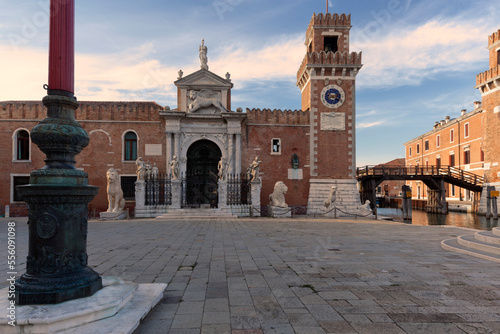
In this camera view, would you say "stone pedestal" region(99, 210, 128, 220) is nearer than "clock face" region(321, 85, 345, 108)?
Yes

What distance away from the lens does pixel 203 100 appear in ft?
69.1

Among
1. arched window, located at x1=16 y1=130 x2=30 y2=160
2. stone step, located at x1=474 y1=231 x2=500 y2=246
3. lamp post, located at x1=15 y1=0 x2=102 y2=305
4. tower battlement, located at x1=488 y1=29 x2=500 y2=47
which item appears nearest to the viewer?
lamp post, located at x1=15 y1=0 x2=102 y2=305

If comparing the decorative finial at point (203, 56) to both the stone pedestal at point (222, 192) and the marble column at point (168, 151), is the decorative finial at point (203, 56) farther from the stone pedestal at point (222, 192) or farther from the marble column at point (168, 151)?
the stone pedestal at point (222, 192)

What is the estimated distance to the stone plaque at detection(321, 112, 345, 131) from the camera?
860 inches

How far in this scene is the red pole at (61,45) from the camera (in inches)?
133

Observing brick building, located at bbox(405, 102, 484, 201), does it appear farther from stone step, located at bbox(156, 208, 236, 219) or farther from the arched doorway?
stone step, located at bbox(156, 208, 236, 219)

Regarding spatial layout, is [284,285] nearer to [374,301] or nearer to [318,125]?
[374,301]

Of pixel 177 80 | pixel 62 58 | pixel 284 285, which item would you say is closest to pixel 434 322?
pixel 284 285

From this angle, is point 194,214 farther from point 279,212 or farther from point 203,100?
point 203,100

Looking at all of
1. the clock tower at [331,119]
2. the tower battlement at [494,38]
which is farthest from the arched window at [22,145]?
the tower battlement at [494,38]

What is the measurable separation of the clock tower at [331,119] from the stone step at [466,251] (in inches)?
525

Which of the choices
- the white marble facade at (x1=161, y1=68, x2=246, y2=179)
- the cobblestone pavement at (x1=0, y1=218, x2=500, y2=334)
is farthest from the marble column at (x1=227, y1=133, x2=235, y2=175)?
the cobblestone pavement at (x1=0, y1=218, x2=500, y2=334)

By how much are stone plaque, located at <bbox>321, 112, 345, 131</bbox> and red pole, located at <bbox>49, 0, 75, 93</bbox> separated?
19629 millimetres

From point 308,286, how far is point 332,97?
62.8 ft
